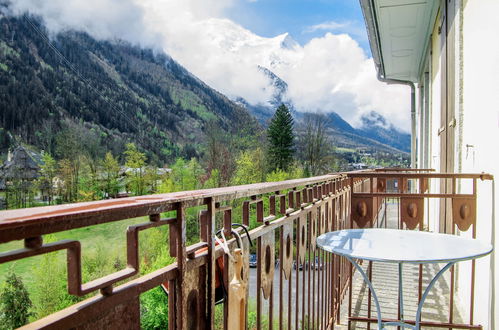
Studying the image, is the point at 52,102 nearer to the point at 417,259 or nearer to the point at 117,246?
the point at 117,246

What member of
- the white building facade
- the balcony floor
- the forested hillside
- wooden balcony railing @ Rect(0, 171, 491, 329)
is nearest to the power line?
the forested hillside

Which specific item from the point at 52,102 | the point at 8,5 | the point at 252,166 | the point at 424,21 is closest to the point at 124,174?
the point at 252,166

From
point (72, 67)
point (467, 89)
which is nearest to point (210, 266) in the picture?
point (467, 89)

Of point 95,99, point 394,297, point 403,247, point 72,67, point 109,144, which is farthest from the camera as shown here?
point 72,67

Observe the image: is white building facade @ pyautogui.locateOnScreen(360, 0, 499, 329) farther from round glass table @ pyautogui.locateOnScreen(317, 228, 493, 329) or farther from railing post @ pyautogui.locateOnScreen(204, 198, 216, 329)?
railing post @ pyautogui.locateOnScreen(204, 198, 216, 329)

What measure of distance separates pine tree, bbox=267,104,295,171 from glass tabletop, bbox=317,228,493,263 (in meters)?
43.7

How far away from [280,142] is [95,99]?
58817 millimetres

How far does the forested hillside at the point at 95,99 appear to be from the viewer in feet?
230

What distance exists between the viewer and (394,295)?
3.55 m

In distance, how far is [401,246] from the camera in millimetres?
1782

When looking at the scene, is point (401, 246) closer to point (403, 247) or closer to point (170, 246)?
point (403, 247)

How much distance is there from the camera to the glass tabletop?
154 centimetres

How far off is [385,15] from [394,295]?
3.77m

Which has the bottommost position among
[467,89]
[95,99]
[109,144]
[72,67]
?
[467,89]
